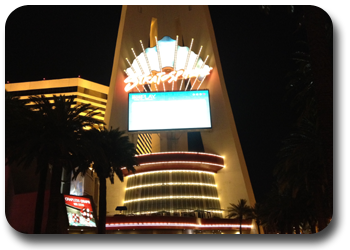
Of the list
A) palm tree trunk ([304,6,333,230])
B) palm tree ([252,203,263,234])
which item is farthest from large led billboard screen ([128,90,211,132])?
palm tree trunk ([304,6,333,230])

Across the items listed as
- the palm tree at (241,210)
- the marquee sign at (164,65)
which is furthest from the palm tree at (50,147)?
the marquee sign at (164,65)

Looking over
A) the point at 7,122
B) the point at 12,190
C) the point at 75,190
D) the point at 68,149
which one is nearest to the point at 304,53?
the point at 68,149

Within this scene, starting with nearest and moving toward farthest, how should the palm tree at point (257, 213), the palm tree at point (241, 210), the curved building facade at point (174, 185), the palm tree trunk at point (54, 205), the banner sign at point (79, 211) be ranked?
the palm tree trunk at point (54, 205)
the banner sign at point (79, 211)
the palm tree at point (257, 213)
the palm tree at point (241, 210)
the curved building facade at point (174, 185)

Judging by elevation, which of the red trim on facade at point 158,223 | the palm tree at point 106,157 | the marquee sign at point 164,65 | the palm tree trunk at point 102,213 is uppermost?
the marquee sign at point 164,65

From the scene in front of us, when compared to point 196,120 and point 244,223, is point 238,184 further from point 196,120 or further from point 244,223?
point 196,120

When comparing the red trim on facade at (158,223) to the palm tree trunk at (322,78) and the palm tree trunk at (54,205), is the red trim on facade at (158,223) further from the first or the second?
the palm tree trunk at (322,78)

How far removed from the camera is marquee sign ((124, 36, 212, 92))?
5272 centimetres

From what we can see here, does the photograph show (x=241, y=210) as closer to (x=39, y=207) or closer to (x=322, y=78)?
(x=39, y=207)

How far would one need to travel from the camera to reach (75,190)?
3666 centimetres

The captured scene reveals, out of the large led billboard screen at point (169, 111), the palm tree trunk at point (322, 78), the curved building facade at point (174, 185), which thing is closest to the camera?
the palm tree trunk at point (322, 78)

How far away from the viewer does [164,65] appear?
53094 mm

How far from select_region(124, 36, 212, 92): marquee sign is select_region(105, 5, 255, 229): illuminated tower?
2.70 feet

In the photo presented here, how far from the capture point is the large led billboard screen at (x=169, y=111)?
163 feet

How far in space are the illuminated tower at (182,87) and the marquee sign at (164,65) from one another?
32.4 inches
